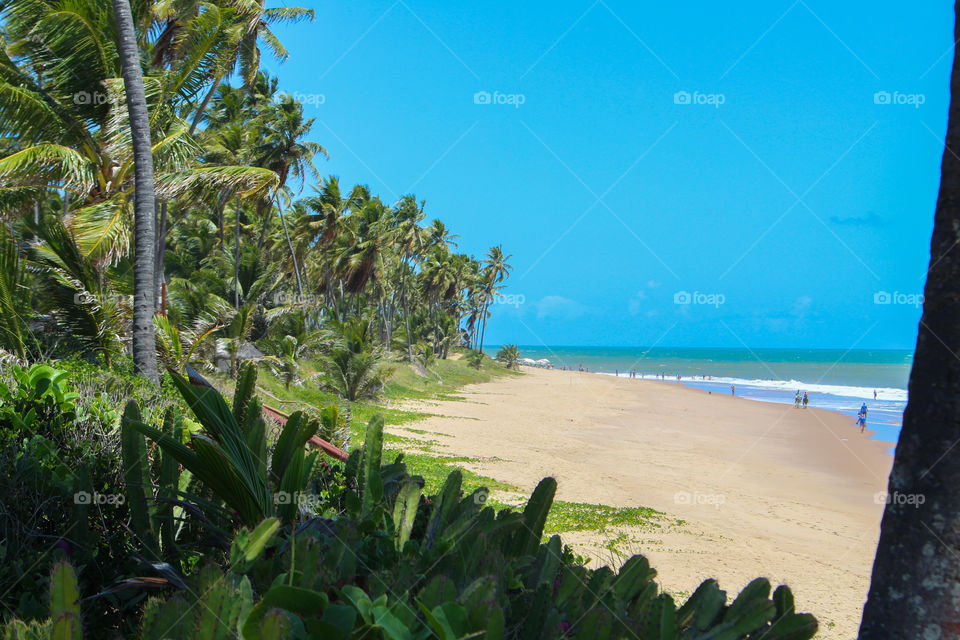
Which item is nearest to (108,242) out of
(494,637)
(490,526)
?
(490,526)

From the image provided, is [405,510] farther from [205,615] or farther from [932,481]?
[932,481]

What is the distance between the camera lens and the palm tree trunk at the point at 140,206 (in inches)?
330

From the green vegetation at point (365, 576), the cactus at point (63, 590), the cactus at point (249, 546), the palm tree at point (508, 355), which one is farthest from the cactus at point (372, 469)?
the palm tree at point (508, 355)

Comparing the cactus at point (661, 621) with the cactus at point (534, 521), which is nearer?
the cactus at point (661, 621)

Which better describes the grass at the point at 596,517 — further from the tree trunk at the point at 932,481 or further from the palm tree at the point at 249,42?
the palm tree at the point at 249,42

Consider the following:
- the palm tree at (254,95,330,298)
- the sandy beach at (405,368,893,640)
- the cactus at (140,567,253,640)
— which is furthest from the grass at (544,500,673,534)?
the palm tree at (254,95,330,298)

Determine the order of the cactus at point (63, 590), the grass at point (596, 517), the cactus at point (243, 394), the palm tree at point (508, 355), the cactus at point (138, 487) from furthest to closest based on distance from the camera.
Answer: the palm tree at point (508, 355), the grass at point (596, 517), the cactus at point (243, 394), the cactus at point (138, 487), the cactus at point (63, 590)

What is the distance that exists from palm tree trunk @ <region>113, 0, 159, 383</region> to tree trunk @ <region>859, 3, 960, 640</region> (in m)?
8.42

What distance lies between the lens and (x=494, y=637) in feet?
4.77

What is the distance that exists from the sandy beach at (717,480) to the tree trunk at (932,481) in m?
1.17

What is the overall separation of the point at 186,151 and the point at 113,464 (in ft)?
35.5

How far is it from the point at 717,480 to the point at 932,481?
47.4 ft

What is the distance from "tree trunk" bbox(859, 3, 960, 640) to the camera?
215 cm

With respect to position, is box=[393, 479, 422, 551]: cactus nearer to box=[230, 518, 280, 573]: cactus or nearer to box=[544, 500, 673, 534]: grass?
box=[230, 518, 280, 573]: cactus
